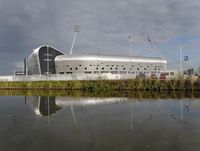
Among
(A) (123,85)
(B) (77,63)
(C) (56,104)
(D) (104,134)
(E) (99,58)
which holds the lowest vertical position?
(D) (104,134)

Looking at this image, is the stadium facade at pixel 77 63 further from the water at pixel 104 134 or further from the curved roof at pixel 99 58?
the water at pixel 104 134

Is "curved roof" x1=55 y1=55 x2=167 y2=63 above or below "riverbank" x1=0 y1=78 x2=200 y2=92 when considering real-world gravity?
above

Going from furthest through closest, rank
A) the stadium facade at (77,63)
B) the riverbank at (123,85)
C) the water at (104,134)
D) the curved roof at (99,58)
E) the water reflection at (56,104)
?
the curved roof at (99,58) → the stadium facade at (77,63) → the riverbank at (123,85) → the water reflection at (56,104) → the water at (104,134)

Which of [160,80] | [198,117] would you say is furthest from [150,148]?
[160,80]

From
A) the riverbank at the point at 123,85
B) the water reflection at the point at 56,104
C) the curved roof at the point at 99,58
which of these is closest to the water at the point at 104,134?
the water reflection at the point at 56,104

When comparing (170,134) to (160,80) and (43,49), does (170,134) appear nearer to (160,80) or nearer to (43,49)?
(160,80)

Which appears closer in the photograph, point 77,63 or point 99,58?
point 77,63

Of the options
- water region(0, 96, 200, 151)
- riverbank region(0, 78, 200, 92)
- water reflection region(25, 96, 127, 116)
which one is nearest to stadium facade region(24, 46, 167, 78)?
riverbank region(0, 78, 200, 92)

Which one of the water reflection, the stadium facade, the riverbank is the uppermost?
the stadium facade

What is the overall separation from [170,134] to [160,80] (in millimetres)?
33575

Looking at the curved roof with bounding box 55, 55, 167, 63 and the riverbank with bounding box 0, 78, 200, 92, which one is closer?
the riverbank with bounding box 0, 78, 200, 92

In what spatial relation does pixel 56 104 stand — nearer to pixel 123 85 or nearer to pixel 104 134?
pixel 104 134

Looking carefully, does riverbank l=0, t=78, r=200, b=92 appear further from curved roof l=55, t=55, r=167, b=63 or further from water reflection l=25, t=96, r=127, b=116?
curved roof l=55, t=55, r=167, b=63

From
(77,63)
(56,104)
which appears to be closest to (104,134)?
(56,104)
